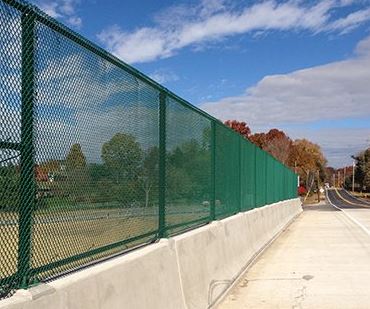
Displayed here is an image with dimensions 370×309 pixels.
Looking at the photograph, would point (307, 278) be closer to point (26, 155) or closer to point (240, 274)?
point (240, 274)

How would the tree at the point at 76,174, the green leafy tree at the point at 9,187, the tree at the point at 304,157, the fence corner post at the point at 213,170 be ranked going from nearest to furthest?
the green leafy tree at the point at 9,187 → the tree at the point at 76,174 → the fence corner post at the point at 213,170 → the tree at the point at 304,157

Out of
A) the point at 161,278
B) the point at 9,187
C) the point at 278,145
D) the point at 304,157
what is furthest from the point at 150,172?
the point at 304,157

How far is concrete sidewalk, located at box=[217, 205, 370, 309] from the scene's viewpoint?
28.1 ft

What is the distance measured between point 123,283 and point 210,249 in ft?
12.0

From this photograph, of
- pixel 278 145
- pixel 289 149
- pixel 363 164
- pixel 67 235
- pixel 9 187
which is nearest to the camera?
pixel 9 187

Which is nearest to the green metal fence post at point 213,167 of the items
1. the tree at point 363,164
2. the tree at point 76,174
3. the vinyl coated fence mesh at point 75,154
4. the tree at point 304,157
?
the vinyl coated fence mesh at point 75,154

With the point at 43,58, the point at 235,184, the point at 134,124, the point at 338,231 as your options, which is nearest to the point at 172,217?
the point at 134,124

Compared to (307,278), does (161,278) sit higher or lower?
higher

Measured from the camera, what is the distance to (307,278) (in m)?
10.6

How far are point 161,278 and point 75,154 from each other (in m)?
1.93

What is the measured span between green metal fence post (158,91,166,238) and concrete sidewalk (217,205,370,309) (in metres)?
1.73

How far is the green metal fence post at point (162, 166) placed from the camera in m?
7.11

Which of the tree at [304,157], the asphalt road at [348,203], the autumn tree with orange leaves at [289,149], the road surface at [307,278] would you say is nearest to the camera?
the road surface at [307,278]

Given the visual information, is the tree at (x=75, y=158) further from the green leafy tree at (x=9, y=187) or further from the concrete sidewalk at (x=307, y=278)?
the concrete sidewalk at (x=307, y=278)
